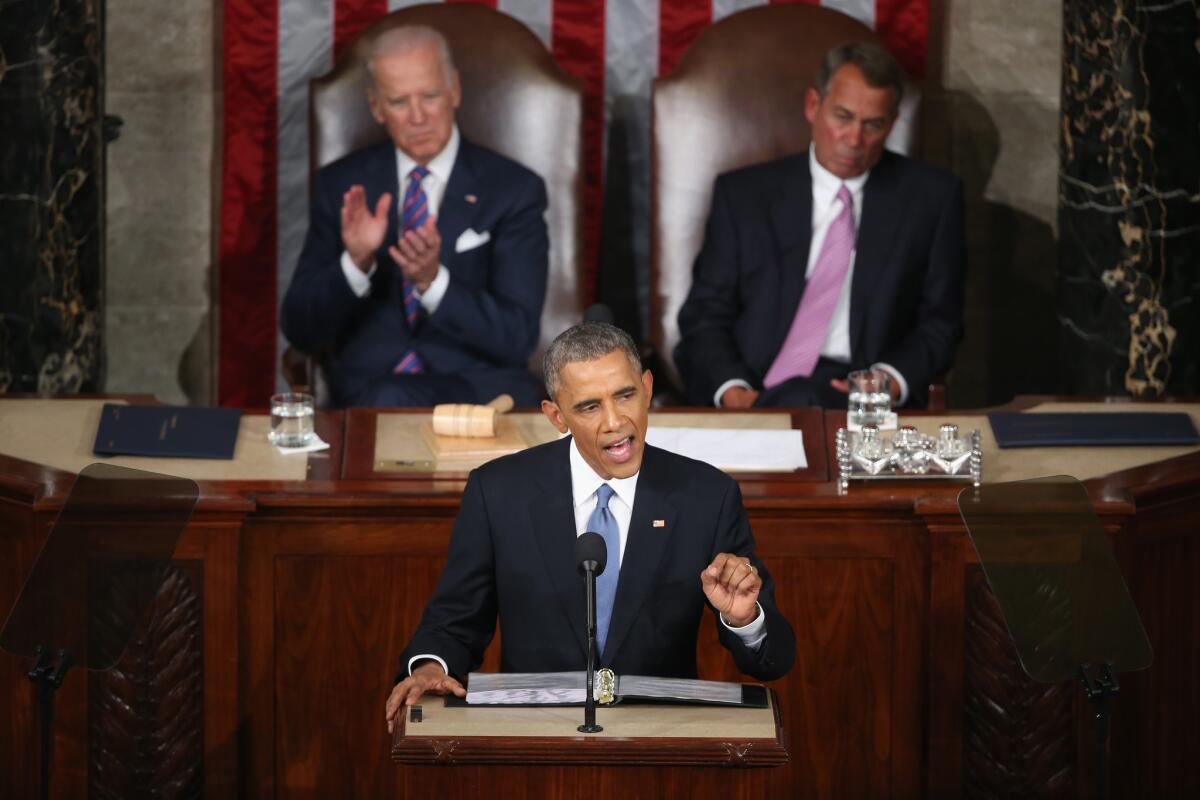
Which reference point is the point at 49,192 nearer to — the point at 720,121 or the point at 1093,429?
the point at 720,121

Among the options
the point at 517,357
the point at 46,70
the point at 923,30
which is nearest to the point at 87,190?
the point at 46,70

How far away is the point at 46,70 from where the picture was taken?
5.11m

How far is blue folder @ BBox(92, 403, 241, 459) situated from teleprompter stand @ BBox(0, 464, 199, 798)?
82cm

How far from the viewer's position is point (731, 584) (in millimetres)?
2549

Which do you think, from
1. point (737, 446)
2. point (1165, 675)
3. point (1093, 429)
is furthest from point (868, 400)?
point (1165, 675)

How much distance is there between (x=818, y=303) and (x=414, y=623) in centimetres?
199

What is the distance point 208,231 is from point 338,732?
2.86 metres

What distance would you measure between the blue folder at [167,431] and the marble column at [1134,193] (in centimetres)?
259


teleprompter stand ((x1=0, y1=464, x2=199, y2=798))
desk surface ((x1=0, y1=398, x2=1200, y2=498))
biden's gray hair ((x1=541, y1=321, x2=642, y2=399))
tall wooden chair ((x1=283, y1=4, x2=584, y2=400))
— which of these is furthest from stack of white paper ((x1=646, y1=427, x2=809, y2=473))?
tall wooden chair ((x1=283, y1=4, x2=584, y2=400))

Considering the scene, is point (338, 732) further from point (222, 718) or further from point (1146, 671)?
point (1146, 671)

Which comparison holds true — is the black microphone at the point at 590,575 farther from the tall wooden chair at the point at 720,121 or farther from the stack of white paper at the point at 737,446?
A: the tall wooden chair at the point at 720,121

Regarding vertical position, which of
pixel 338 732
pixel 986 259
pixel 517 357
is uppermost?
pixel 986 259

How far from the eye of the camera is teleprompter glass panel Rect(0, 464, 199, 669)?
287 centimetres

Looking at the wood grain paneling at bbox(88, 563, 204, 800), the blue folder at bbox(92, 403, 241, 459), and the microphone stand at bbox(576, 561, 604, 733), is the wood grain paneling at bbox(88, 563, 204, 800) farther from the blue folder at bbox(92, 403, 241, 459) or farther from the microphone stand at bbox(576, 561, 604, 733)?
the microphone stand at bbox(576, 561, 604, 733)
